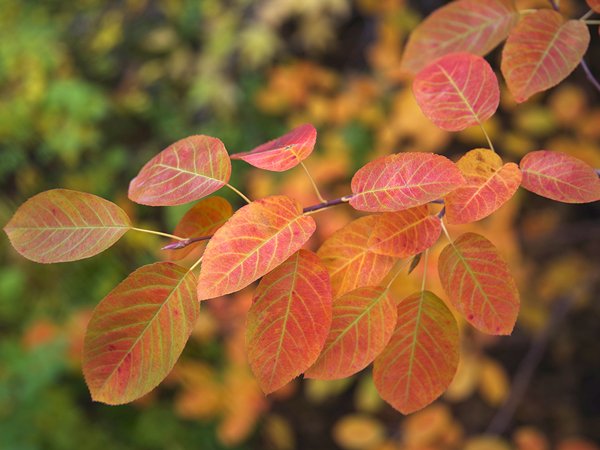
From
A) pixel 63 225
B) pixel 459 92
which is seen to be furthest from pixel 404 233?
pixel 63 225

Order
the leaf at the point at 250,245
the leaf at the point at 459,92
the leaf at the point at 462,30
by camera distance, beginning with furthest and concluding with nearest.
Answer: the leaf at the point at 462,30 → the leaf at the point at 459,92 → the leaf at the point at 250,245

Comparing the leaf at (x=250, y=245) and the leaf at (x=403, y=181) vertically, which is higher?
the leaf at (x=250, y=245)

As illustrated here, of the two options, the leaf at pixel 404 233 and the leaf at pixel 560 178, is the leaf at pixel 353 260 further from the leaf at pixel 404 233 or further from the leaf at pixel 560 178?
the leaf at pixel 560 178

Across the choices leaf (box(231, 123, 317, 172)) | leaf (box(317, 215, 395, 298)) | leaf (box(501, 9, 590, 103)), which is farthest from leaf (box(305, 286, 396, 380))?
leaf (box(501, 9, 590, 103))

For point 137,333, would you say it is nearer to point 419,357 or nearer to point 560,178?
point 419,357

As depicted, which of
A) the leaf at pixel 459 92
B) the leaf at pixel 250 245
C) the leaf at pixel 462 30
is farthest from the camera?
the leaf at pixel 462 30

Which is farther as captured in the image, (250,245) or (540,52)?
(540,52)

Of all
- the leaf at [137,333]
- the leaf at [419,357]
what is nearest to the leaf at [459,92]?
the leaf at [419,357]
